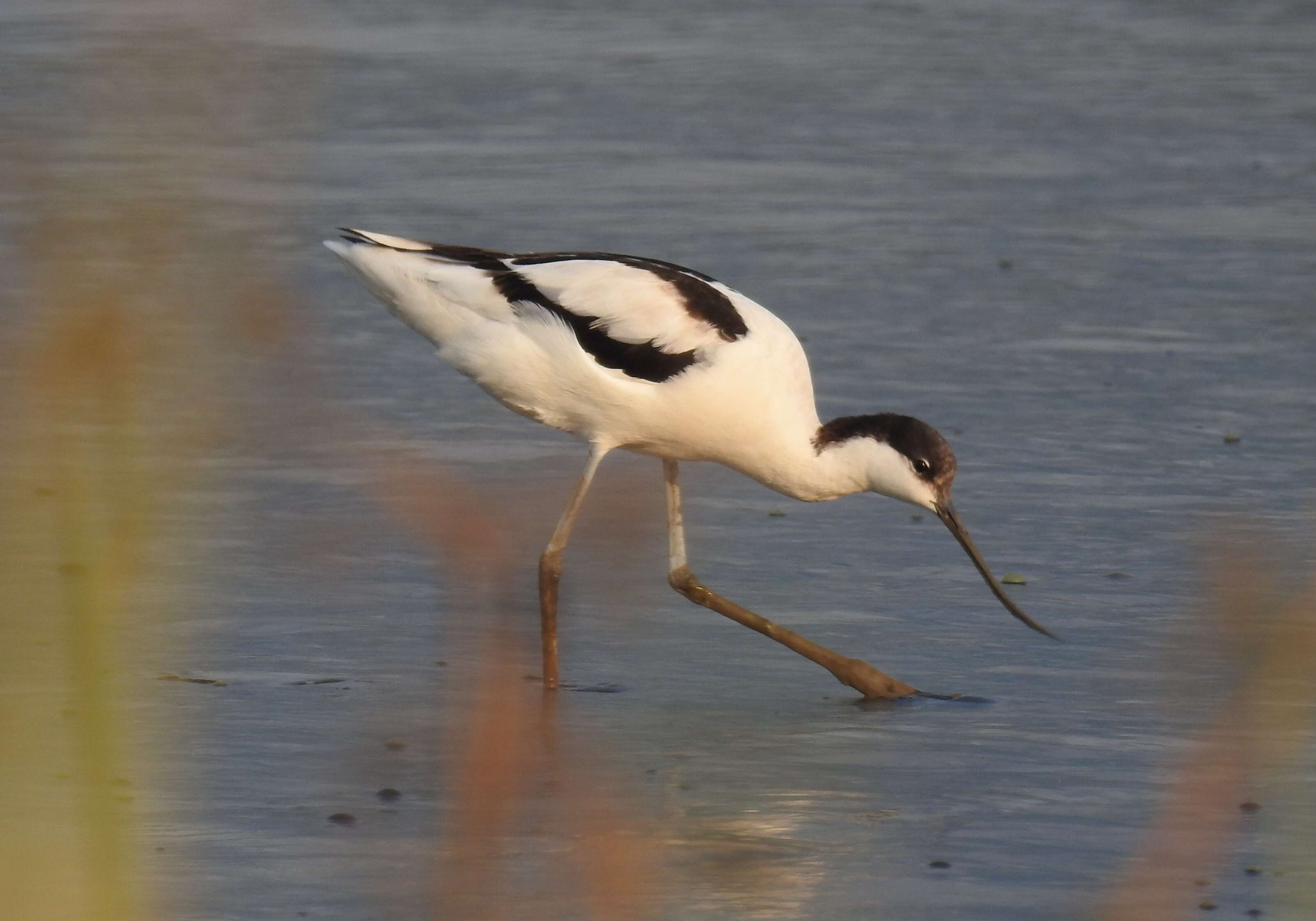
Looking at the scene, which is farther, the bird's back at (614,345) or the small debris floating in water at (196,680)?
the bird's back at (614,345)

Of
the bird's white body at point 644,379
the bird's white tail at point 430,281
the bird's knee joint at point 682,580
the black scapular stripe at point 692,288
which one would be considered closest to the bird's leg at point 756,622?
the bird's knee joint at point 682,580

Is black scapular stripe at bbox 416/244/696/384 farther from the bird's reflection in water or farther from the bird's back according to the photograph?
the bird's reflection in water

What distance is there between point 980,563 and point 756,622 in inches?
22.6

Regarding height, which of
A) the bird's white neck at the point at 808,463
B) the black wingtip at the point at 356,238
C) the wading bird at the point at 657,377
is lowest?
the bird's white neck at the point at 808,463

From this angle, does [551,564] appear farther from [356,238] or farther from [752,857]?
[752,857]

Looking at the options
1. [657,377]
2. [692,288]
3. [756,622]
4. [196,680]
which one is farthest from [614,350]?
[196,680]

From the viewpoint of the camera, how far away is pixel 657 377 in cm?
586

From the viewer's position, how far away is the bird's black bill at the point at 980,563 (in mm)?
5750

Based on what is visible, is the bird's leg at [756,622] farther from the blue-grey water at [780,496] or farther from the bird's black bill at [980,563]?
the bird's black bill at [980,563]

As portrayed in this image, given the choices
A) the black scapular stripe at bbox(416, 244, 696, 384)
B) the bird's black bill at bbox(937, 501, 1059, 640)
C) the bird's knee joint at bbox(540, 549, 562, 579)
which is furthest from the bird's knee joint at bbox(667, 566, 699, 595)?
the bird's black bill at bbox(937, 501, 1059, 640)

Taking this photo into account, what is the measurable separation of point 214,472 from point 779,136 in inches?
240

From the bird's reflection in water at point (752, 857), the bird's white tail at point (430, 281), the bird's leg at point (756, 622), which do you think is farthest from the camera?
the bird's white tail at point (430, 281)

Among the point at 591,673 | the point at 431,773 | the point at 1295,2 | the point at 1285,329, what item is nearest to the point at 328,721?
the point at 431,773

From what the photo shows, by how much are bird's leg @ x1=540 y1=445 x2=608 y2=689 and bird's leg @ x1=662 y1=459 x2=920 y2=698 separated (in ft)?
0.63
